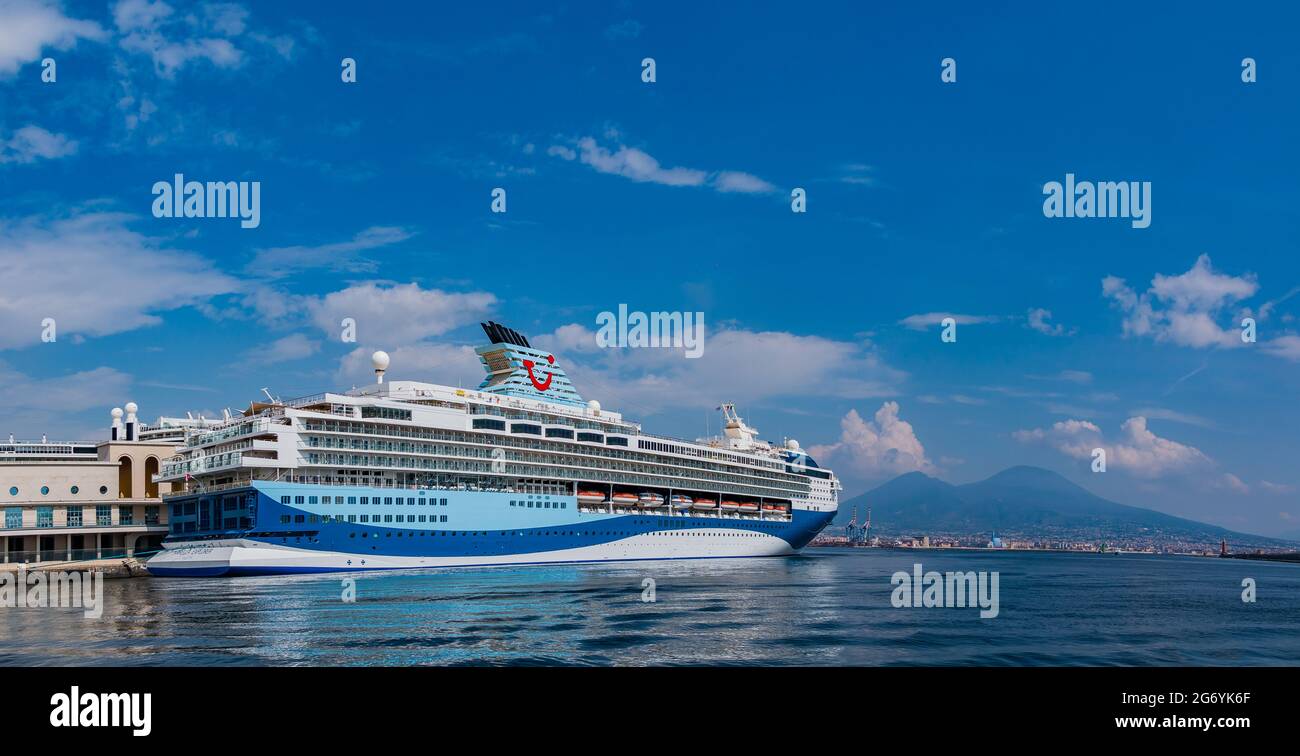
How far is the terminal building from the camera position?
7594cm

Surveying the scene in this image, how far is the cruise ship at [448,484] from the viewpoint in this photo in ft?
198

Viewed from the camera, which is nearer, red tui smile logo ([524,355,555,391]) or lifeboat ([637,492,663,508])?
red tui smile logo ([524,355,555,391])

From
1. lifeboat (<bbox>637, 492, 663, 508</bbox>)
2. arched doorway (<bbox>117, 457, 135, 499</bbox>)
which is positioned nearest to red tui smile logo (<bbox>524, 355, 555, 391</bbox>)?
lifeboat (<bbox>637, 492, 663, 508</bbox>)

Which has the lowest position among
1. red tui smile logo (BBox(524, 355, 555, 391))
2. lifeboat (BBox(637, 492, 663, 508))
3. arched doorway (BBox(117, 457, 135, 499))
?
lifeboat (BBox(637, 492, 663, 508))

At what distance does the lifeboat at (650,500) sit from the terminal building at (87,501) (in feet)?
137

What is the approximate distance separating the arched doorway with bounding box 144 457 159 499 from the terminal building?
9 centimetres

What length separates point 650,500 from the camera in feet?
Answer: 290

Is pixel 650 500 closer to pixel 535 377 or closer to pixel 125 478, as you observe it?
pixel 535 377

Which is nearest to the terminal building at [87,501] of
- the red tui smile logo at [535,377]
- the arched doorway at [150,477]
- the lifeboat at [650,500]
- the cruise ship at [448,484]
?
the arched doorway at [150,477]

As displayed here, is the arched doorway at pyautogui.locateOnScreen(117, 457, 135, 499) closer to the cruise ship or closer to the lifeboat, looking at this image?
the cruise ship

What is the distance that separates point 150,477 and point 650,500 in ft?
153

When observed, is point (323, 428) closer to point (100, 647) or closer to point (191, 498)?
point (191, 498)
